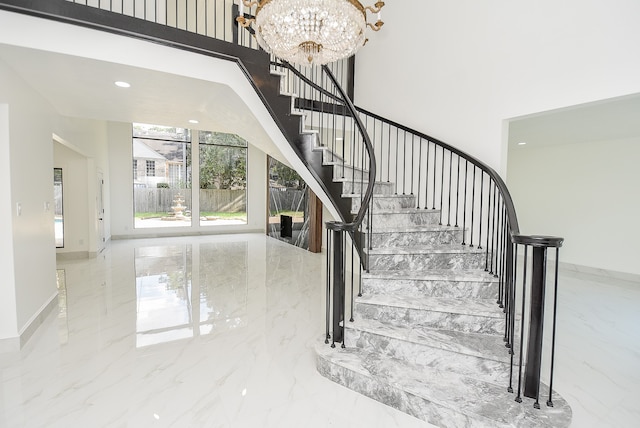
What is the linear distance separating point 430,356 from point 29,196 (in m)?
4.20

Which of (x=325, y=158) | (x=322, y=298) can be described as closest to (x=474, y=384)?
(x=322, y=298)

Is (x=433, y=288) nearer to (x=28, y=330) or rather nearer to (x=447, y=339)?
(x=447, y=339)

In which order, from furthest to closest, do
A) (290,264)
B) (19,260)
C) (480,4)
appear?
(290,264) → (480,4) → (19,260)

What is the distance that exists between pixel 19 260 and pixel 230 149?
8091mm

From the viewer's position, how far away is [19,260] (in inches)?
121

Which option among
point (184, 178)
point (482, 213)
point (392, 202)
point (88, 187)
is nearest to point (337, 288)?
point (392, 202)

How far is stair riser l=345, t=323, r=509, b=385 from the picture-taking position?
2.23 metres

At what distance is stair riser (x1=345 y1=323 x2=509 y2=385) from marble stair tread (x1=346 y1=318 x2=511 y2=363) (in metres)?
0.02

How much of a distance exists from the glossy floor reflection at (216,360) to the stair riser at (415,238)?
3.77ft

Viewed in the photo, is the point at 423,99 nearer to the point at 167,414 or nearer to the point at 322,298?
the point at 322,298

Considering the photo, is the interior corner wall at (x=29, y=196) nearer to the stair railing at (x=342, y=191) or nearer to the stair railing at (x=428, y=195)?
the stair railing at (x=428, y=195)

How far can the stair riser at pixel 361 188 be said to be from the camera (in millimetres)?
3824

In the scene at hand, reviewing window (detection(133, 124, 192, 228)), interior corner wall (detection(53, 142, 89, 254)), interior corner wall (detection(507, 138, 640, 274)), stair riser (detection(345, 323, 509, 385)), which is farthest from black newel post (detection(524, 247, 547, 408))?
window (detection(133, 124, 192, 228))

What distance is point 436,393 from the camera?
80.8 inches
